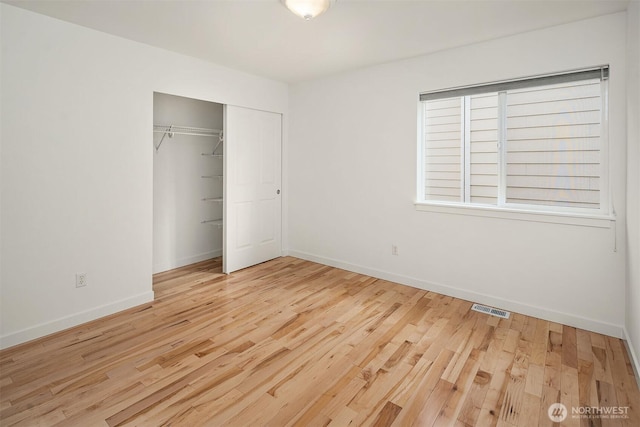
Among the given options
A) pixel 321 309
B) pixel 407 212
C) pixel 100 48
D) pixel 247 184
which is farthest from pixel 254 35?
pixel 321 309

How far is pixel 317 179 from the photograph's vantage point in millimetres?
4578

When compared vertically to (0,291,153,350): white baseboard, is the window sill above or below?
above

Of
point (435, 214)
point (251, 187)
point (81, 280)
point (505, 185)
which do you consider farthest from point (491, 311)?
point (81, 280)

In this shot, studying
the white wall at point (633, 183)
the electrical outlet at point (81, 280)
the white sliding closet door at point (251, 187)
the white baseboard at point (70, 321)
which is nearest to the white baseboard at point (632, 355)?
the white wall at point (633, 183)

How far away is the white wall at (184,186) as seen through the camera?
4.20 m

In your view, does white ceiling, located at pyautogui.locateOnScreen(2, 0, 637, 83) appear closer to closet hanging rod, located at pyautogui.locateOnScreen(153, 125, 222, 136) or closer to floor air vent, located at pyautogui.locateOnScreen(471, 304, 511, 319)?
closet hanging rod, located at pyautogui.locateOnScreen(153, 125, 222, 136)

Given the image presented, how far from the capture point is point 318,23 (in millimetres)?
2736

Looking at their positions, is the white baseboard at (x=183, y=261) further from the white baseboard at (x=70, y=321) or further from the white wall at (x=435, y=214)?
the white wall at (x=435, y=214)

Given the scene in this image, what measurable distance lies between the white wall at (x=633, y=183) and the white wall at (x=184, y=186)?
4371 millimetres

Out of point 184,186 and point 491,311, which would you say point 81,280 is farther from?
point 491,311

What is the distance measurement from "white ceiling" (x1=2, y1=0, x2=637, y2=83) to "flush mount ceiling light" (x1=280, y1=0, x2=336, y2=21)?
4.9 inches

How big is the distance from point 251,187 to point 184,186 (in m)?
0.91

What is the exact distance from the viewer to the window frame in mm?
2664

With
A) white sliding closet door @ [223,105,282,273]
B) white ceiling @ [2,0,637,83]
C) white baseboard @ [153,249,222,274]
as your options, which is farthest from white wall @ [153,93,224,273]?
white ceiling @ [2,0,637,83]
